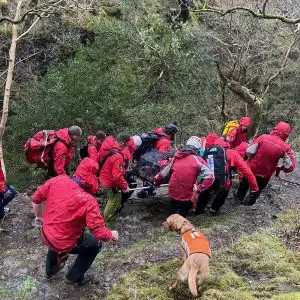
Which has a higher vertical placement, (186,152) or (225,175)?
(186,152)

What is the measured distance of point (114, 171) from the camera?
310 inches

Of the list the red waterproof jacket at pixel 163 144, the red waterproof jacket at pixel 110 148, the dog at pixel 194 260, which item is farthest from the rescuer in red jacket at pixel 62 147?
the dog at pixel 194 260

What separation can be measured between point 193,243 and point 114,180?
2745mm

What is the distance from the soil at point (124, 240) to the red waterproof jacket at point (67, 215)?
0.79 metres

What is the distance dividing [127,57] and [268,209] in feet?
30.0

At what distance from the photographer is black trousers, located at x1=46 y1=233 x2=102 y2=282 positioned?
582cm

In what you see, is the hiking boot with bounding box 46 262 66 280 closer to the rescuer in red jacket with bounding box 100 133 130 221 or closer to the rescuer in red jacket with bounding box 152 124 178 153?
the rescuer in red jacket with bounding box 100 133 130 221

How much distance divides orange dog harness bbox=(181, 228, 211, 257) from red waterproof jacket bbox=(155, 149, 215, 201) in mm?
1796

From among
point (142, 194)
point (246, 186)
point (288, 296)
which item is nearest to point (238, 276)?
point (288, 296)

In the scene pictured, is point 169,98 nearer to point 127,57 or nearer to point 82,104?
point 127,57

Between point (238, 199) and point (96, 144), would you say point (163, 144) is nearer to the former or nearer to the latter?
point (96, 144)

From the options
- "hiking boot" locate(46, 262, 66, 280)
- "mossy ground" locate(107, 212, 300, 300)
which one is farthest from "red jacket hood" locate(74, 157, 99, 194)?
"mossy ground" locate(107, 212, 300, 300)

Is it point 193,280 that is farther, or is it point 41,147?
point 41,147

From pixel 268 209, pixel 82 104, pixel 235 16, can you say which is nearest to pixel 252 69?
pixel 235 16
